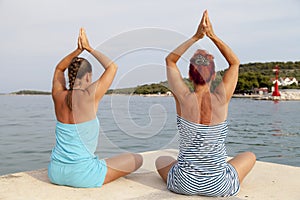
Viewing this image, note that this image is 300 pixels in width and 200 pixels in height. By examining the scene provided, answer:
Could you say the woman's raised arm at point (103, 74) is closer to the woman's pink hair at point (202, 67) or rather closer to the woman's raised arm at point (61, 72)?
the woman's raised arm at point (61, 72)

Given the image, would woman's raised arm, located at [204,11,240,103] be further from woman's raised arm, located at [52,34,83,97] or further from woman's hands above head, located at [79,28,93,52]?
woman's raised arm, located at [52,34,83,97]

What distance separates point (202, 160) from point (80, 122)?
1159mm

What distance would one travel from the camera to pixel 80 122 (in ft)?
11.5

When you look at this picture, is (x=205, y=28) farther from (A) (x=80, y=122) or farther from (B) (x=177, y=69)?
(A) (x=80, y=122)

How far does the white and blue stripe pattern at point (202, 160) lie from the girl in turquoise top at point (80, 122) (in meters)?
0.79

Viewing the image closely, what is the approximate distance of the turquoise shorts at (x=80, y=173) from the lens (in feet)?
11.7

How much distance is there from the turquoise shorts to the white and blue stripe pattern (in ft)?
2.61

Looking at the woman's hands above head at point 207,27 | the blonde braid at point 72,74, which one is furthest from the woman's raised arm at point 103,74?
the woman's hands above head at point 207,27

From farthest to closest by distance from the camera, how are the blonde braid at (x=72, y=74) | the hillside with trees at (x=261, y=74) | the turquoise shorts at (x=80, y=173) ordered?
1. the hillside with trees at (x=261, y=74)
2. the turquoise shorts at (x=80, y=173)
3. the blonde braid at (x=72, y=74)

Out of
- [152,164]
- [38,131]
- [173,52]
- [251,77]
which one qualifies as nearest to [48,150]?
[38,131]

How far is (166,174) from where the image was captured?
379 cm

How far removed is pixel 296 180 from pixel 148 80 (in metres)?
1.93

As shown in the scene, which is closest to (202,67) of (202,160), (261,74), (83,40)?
(202,160)

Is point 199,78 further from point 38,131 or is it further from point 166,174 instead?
point 38,131
